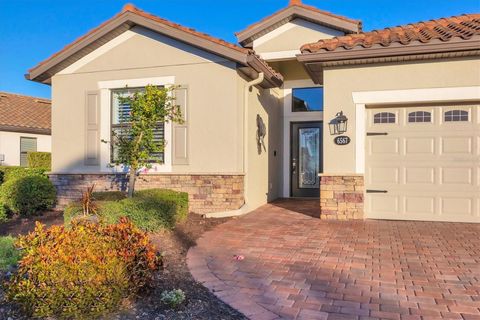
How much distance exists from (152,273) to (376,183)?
5.57 meters

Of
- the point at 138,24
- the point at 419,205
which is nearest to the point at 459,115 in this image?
the point at 419,205

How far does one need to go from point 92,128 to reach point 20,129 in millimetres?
10967

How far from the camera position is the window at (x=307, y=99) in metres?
11.8

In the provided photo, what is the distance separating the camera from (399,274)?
4.57 m

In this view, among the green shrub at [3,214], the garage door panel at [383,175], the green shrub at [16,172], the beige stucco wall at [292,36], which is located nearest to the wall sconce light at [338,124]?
the garage door panel at [383,175]

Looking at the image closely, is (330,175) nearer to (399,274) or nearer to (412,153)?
(412,153)

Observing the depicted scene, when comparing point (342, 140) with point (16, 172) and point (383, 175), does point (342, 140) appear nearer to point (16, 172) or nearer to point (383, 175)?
point (383, 175)

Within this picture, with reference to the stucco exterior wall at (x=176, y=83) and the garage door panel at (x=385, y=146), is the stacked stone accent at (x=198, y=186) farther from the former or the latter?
the garage door panel at (x=385, y=146)

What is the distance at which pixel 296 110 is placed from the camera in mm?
12047

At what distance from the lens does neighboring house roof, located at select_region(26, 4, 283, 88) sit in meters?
8.43

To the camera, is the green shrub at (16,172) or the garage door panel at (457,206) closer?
the garage door panel at (457,206)

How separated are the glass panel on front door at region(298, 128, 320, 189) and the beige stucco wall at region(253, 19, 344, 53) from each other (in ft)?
8.57

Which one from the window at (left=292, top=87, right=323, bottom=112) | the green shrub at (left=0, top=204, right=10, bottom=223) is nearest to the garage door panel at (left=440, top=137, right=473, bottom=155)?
the window at (left=292, top=87, right=323, bottom=112)

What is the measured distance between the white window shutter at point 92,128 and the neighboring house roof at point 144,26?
1127 millimetres
